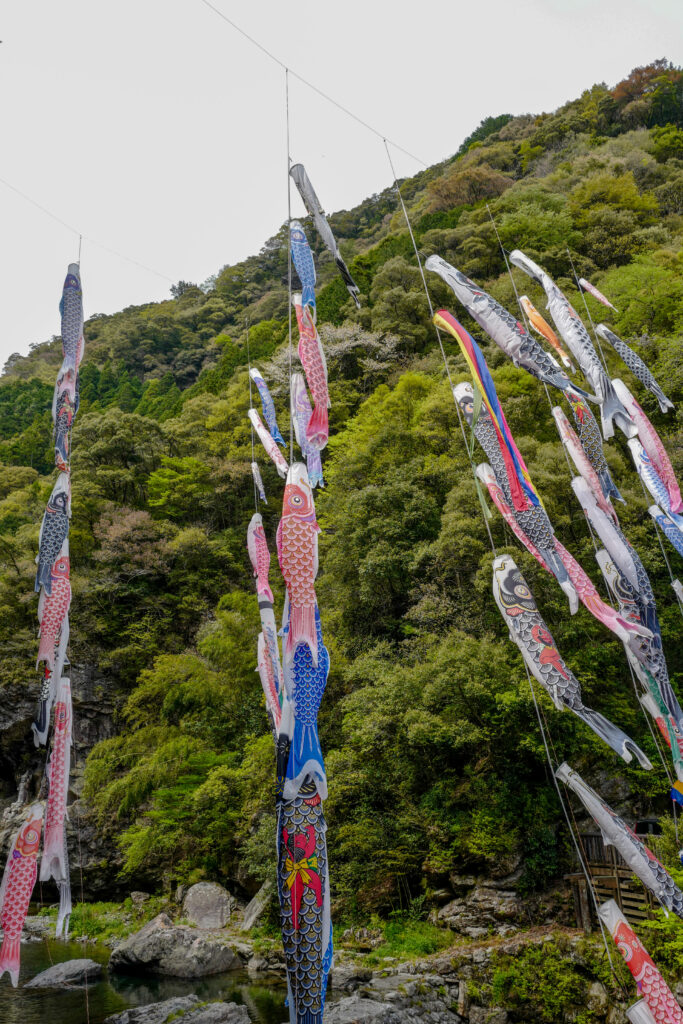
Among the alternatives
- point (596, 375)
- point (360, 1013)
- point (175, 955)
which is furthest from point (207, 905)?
point (596, 375)

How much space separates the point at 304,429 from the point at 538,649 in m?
3.13

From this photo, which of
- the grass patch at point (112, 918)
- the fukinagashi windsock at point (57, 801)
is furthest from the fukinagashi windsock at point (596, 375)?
the grass patch at point (112, 918)

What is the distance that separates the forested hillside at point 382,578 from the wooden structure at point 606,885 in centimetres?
63

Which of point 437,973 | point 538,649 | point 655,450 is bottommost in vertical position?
point 437,973

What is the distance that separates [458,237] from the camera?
24.8 m

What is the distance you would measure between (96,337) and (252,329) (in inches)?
617

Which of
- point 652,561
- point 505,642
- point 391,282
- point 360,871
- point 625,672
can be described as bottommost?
point 360,871

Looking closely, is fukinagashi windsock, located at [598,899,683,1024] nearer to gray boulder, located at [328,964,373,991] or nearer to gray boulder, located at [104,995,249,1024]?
gray boulder, located at [104,995,249,1024]

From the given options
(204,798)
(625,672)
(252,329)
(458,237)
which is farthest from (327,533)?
(252,329)

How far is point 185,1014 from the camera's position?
731 centimetres

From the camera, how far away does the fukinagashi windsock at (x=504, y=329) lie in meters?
7.07

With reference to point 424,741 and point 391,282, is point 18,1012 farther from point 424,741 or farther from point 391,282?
point 391,282

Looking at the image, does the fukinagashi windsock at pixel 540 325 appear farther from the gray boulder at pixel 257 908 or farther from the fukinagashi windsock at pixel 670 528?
the gray boulder at pixel 257 908

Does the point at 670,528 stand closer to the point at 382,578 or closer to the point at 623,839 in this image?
the point at 623,839
